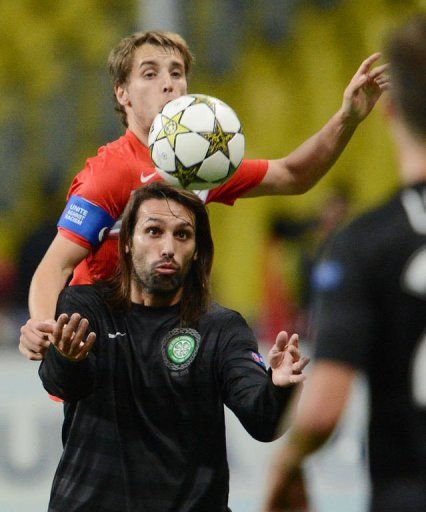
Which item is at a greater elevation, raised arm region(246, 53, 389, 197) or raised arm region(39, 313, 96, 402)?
raised arm region(246, 53, 389, 197)

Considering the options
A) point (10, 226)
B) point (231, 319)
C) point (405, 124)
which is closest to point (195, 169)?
point (231, 319)

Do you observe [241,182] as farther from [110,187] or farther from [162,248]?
[162,248]

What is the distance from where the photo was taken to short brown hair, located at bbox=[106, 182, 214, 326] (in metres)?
4.75

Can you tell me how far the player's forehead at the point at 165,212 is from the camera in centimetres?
479

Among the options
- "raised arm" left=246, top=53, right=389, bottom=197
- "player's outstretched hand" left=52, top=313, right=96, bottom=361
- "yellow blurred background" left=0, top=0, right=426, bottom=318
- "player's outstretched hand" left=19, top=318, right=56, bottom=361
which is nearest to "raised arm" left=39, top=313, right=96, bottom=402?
"player's outstretched hand" left=52, top=313, right=96, bottom=361

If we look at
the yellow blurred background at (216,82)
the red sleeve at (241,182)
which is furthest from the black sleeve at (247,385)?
the yellow blurred background at (216,82)

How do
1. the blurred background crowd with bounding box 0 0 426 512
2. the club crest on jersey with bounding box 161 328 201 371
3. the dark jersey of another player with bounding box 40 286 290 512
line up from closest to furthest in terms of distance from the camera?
1. the dark jersey of another player with bounding box 40 286 290 512
2. the club crest on jersey with bounding box 161 328 201 371
3. the blurred background crowd with bounding box 0 0 426 512

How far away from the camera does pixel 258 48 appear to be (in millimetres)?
11914

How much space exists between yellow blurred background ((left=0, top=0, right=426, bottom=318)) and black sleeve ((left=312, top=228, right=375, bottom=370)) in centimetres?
860

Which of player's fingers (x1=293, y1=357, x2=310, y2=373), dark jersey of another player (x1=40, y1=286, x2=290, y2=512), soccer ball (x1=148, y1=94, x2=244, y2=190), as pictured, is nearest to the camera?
player's fingers (x1=293, y1=357, x2=310, y2=373)

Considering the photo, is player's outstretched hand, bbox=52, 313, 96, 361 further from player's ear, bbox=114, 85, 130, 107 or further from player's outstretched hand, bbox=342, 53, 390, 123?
player's outstretched hand, bbox=342, 53, 390, 123

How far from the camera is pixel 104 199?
5.15 meters

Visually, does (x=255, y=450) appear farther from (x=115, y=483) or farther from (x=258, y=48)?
(x=258, y=48)

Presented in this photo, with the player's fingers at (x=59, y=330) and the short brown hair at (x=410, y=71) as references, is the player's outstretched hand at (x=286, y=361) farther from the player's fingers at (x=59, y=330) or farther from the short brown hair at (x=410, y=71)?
the short brown hair at (x=410, y=71)
